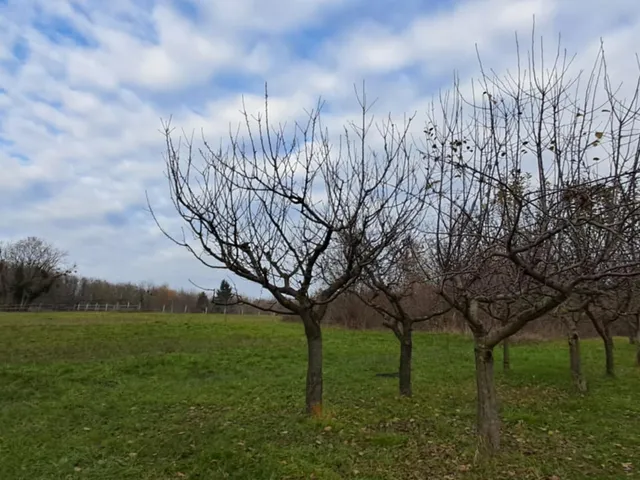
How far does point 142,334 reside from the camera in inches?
858

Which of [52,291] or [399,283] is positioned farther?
[52,291]

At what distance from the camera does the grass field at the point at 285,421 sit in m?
5.15

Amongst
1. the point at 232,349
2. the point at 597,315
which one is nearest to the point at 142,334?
the point at 232,349

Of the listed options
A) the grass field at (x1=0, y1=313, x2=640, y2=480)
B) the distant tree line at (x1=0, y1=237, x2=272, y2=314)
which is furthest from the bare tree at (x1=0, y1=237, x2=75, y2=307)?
the grass field at (x1=0, y1=313, x2=640, y2=480)

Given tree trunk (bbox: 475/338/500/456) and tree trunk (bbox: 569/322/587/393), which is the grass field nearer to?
tree trunk (bbox: 475/338/500/456)

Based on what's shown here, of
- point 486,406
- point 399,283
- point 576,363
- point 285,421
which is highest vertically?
point 399,283

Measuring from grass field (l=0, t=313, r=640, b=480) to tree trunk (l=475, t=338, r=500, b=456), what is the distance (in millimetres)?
204

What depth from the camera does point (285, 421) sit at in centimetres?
678

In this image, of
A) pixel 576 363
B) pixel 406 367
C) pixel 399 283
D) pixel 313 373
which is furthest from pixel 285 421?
pixel 576 363

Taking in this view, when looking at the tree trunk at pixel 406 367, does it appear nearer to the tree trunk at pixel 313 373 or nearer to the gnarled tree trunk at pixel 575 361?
the tree trunk at pixel 313 373

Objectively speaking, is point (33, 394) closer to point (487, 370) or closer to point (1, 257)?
point (487, 370)

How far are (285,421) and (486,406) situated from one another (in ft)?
9.22

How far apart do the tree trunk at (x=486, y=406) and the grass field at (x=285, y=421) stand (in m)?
0.20

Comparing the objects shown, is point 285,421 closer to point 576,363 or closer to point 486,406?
point 486,406
